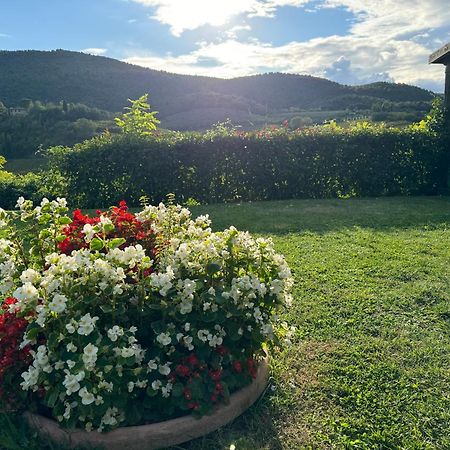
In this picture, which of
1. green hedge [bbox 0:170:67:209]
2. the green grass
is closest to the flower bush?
the green grass

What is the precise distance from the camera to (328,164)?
31.8 feet

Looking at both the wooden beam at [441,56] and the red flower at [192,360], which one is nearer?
the red flower at [192,360]

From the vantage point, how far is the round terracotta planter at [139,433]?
2137mm

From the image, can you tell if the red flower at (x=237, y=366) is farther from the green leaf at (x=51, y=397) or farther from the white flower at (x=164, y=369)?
the green leaf at (x=51, y=397)

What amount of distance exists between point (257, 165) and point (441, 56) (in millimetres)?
4594

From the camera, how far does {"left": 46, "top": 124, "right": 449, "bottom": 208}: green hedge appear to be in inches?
352

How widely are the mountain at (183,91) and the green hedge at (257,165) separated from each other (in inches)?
952

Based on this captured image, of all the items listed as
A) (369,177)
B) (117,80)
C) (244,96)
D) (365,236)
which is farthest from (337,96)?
(365,236)

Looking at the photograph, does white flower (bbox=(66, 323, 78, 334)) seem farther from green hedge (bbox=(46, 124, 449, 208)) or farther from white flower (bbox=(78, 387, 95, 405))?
green hedge (bbox=(46, 124, 449, 208))

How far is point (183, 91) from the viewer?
40.5 meters

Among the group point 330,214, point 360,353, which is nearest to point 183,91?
point 330,214

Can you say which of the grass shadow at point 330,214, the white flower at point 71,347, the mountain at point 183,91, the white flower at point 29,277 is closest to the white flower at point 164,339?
the white flower at point 71,347

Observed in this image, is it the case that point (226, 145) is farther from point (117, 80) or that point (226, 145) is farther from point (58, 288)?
point (117, 80)

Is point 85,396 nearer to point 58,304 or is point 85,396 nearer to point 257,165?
point 58,304
